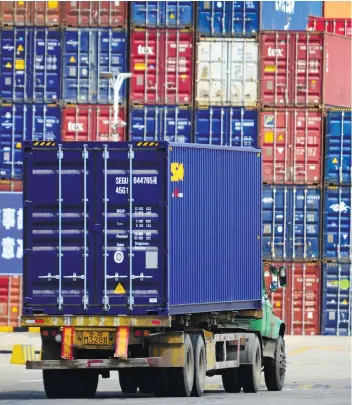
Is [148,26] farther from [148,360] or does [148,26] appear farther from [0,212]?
[148,360]

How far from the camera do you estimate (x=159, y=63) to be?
171 feet

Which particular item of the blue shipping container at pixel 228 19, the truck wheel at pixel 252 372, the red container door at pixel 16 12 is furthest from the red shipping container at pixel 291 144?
the truck wheel at pixel 252 372

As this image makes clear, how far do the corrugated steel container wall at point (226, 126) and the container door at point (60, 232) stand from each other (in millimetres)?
26842

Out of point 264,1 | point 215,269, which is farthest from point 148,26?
point 215,269

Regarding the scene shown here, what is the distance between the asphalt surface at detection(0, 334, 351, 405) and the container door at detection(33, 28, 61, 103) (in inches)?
469

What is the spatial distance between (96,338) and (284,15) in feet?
123

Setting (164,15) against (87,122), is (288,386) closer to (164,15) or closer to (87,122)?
(87,122)

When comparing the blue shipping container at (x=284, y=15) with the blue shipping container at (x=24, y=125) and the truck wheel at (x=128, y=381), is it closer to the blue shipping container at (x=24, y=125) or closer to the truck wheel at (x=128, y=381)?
the blue shipping container at (x=24, y=125)

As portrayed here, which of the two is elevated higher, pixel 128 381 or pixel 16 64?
pixel 16 64

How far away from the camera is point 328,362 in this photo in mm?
39938

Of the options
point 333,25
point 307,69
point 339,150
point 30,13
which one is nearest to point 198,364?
point 339,150

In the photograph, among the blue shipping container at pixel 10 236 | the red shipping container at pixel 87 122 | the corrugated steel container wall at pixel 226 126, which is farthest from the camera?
the red shipping container at pixel 87 122

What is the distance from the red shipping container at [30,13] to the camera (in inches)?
2048

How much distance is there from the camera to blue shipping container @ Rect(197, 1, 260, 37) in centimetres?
5191
